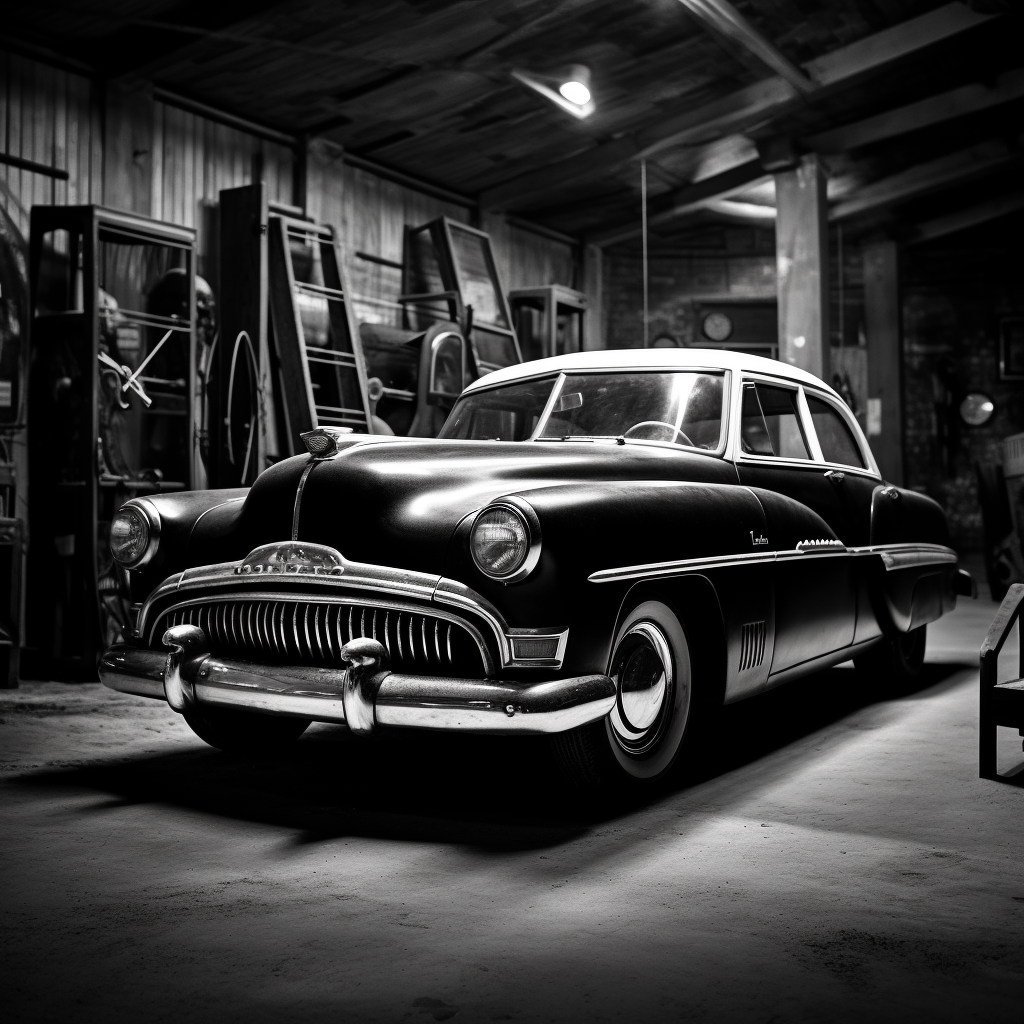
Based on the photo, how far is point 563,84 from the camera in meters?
8.88

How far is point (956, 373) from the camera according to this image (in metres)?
16.6

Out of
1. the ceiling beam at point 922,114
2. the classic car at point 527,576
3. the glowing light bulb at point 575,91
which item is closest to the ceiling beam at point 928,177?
the ceiling beam at point 922,114

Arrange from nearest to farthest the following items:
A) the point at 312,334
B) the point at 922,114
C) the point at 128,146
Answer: the point at 128,146 → the point at 312,334 → the point at 922,114

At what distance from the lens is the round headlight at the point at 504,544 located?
3.07m

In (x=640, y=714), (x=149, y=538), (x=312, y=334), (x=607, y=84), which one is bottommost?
(x=640, y=714)

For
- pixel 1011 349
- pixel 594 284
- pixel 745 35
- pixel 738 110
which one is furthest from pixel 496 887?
pixel 1011 349

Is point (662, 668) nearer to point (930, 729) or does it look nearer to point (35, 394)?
point (930, 729)

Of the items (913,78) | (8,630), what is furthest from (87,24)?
(913,78)

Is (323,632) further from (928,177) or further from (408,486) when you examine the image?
(928,177)

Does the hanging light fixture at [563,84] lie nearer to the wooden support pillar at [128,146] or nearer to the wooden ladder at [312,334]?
the wooden ladder at [312,334]

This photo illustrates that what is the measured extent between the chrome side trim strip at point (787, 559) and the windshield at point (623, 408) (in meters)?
0.49

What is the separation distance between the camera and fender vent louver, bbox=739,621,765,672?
3814 millimetres

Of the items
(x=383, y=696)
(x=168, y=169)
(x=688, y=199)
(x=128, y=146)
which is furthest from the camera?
(x=688, y=199)

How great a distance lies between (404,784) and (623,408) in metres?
1.57
